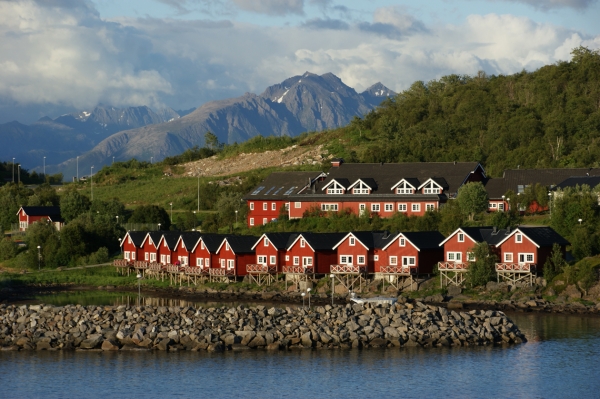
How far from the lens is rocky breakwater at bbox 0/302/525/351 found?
137 ft

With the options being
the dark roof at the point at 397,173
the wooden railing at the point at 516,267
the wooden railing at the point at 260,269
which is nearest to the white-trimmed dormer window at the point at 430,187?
the dark roof at the point at 397,173

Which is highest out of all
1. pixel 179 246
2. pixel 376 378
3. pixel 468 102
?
pixel 468 102

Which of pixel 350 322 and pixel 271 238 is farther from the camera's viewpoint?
pixel 271 238

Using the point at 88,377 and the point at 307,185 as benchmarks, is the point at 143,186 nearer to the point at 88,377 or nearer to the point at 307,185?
the point at 307,185

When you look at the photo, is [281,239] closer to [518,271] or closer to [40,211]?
[518,271]

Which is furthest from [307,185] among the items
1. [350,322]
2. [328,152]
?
[350,322]

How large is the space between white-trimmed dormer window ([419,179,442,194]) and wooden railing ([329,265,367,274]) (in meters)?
13.1

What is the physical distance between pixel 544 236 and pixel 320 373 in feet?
74.2

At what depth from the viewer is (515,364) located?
127 feet

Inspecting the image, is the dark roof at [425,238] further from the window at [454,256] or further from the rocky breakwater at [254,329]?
the rocky breakwater at [254,329]

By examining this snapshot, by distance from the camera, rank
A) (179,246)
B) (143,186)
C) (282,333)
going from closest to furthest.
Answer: (282,333)
(179,246)
(143,186)

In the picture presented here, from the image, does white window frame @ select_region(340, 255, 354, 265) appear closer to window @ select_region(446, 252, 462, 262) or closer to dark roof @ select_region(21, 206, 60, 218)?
window @ select_region(446, 252, 462, 262)

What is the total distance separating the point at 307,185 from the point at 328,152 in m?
26.5

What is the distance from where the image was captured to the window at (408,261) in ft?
189
